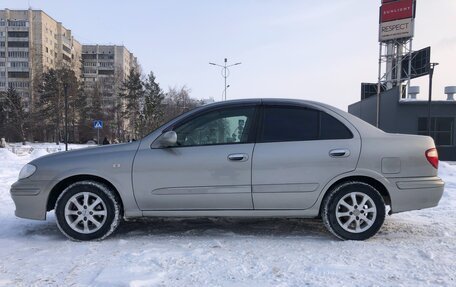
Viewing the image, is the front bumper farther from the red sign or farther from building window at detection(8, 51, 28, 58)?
building window at detection(8, 51, 28, 58)

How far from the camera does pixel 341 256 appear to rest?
428 centimetres

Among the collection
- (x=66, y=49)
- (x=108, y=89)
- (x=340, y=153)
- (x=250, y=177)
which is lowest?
(x=250, y=177)

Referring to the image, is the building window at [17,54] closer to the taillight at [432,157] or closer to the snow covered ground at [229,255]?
the snow covered ground at [229,255]

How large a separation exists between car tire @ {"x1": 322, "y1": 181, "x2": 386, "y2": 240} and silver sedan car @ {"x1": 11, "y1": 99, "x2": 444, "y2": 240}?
1cm

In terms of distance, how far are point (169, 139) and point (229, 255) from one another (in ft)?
4.79

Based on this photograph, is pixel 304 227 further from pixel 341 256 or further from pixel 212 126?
pixel 212 126

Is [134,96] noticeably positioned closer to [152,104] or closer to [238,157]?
[152,104]

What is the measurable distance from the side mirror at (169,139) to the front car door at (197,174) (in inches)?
3.1

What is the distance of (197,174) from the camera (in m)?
4.81

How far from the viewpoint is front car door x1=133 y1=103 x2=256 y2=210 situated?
15.7 ft

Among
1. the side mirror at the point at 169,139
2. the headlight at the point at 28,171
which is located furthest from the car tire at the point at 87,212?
the side mirror at the point at 169,139

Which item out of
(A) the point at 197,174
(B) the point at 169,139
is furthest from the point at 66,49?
(A) the point at 197,174

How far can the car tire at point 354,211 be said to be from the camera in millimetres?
4785

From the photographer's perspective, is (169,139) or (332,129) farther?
(332,129)
